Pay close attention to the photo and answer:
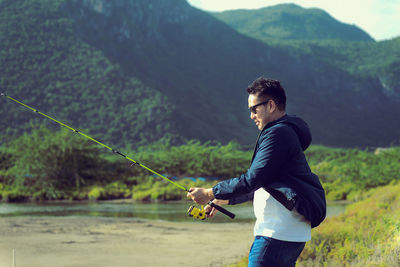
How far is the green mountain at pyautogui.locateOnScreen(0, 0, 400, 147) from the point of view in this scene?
68.3m

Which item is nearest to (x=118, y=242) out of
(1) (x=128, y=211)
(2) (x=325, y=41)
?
(1) (x=128, y=211)

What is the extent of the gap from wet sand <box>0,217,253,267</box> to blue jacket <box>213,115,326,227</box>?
283 inches

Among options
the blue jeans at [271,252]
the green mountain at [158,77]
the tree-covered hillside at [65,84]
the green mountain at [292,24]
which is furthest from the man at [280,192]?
the green mountain at [292,24]

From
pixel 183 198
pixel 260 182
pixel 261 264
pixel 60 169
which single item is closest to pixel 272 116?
pixel 260 182

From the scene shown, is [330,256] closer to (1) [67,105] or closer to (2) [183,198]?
(2) [183,198]

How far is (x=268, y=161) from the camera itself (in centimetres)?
320

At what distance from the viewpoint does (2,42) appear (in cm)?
7131

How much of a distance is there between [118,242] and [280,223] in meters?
10.6

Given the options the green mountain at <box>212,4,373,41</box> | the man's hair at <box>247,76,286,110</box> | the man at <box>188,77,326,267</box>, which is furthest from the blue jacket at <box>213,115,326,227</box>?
the green mountain at <box>212,4,373,41</box>

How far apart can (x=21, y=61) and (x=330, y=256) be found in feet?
221

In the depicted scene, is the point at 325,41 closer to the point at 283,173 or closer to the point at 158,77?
the point at 158,77

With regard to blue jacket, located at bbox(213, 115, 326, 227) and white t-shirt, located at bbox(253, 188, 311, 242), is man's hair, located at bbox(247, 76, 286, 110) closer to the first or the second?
blue jacket, located at bbox(213, 115, 326, 227)

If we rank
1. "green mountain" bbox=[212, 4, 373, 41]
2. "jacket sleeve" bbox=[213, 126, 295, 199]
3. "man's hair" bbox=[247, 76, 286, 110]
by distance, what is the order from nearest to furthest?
"jacket sleeve" bbox=[213, 126, 295, 199], "man's hair" bbox=[247, 76, 286, 110], "green mountain" bbox=[212, 4, 373, 41]

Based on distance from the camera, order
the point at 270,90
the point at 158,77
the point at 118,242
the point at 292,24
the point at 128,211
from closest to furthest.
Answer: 1. the point at 270,90
2. the point at 118,242
3. the point at 128,211
4. the point at 158,77
5. the point at 292,24
